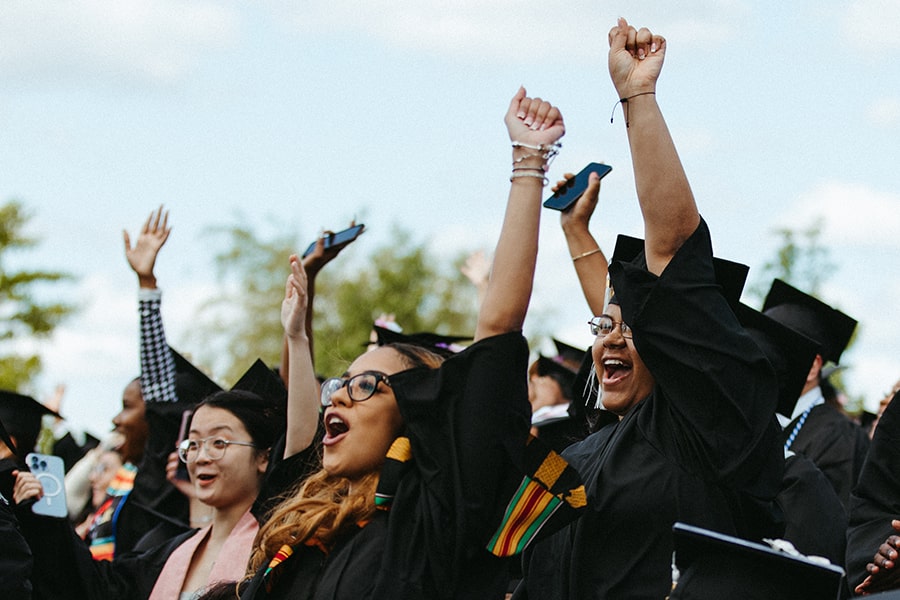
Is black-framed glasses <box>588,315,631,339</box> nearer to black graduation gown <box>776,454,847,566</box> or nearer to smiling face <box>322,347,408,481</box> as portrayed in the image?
smiling face <box>322,347,408,481</box>

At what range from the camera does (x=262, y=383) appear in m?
5.64

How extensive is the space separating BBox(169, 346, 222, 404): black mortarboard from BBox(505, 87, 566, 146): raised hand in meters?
3.63

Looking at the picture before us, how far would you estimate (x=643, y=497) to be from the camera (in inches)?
133

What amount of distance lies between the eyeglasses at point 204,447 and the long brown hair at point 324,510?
3.99 ft

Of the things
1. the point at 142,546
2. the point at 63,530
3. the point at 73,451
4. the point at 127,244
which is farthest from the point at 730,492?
the point at 73,451

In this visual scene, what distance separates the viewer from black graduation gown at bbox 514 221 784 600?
3.17 metres

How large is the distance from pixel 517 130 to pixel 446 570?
1.25 meters

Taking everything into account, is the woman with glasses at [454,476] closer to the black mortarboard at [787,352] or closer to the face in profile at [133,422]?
the black mortarboard at [787,352]

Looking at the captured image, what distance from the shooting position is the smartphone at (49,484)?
4504 mm

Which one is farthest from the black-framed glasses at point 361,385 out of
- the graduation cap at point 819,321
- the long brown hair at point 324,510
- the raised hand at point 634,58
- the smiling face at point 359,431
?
the graduation cap at point 819,321

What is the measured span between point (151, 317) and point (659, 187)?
383 cm

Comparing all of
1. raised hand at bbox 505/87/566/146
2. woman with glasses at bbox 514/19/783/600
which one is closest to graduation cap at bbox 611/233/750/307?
woman with glasses at bbox 514/19/783/600

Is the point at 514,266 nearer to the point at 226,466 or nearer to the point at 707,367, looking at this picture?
the point at 707,367

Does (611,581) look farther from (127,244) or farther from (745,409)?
(127,244)
